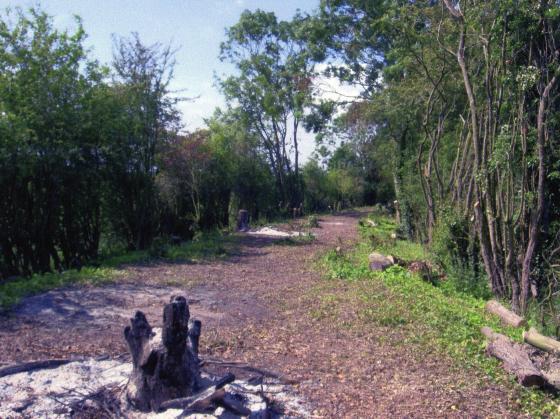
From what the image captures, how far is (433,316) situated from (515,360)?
197 cm

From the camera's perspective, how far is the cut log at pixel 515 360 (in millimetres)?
5668

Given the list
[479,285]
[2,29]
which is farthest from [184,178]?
[479,285]

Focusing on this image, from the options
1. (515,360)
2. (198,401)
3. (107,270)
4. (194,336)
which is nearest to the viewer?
Answer: (198,401)

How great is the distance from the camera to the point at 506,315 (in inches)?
332

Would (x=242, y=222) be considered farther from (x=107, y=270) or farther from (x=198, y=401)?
(x=198, y=401)

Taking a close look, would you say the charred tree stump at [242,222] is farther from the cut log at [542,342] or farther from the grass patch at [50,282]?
the cut log at [542,342]

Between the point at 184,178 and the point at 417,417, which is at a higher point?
the point at 184,178

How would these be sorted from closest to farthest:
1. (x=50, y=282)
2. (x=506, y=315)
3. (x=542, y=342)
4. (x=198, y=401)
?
(x=198, y=401) → (x=542, y=342) → (x=506, y=315) → (x=50, y=282)

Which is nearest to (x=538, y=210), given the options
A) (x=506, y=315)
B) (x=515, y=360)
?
(x=506, y=315)

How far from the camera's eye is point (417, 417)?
492cm

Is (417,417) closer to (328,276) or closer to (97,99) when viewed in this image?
(328,276)

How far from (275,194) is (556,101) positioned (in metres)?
24.8

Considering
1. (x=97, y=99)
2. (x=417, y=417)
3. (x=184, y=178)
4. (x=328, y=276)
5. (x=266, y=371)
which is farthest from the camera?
(x=184, y=178)

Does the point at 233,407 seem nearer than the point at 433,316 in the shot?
Yes
